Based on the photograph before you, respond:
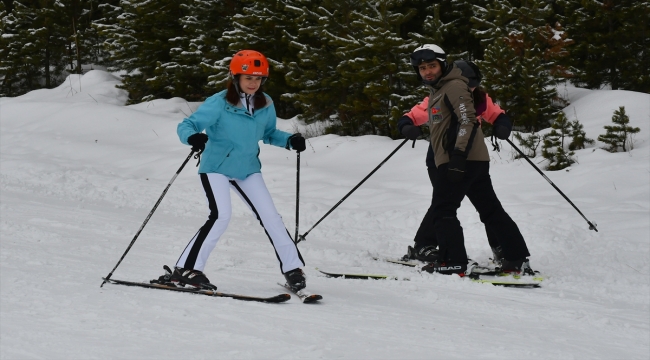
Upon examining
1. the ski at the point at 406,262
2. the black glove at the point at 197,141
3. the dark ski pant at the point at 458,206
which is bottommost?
the ski at the point at 406,262

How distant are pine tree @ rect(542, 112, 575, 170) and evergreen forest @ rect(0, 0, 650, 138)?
1296mm

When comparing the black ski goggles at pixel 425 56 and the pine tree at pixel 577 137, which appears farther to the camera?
the pine tree at pixel 577 137

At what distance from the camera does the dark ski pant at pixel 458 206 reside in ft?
20.2

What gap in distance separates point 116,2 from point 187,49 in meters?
9.54

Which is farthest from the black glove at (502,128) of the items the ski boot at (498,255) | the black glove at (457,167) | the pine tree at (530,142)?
the pine tree at (530,142)

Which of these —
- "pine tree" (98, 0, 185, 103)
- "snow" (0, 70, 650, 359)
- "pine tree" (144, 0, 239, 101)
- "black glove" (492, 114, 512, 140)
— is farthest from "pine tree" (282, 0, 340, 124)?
"black glove" (492, 114, 512, 140)

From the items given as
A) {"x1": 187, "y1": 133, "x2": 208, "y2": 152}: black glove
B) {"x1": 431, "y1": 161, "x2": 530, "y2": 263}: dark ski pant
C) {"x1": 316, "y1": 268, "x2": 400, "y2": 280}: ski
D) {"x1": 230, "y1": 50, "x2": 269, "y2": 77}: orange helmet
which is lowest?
{"x1": 316, "y1": 268, "x2": 400, "y2": 280}: ski

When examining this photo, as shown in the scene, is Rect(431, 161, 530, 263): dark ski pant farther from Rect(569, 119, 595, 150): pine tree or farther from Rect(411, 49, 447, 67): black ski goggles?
Rect(569, 119, 595, 150): pine tree

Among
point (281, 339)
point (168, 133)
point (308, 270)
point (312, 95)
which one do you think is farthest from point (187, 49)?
point (281, 339)

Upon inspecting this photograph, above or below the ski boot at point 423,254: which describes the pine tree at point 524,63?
above

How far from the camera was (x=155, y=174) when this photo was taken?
41.9ft

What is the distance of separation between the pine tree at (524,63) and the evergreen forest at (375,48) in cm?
2

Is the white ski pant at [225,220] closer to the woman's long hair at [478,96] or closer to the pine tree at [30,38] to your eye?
the woman's long hair at [478,96]

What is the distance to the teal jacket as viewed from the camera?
16.4ft
